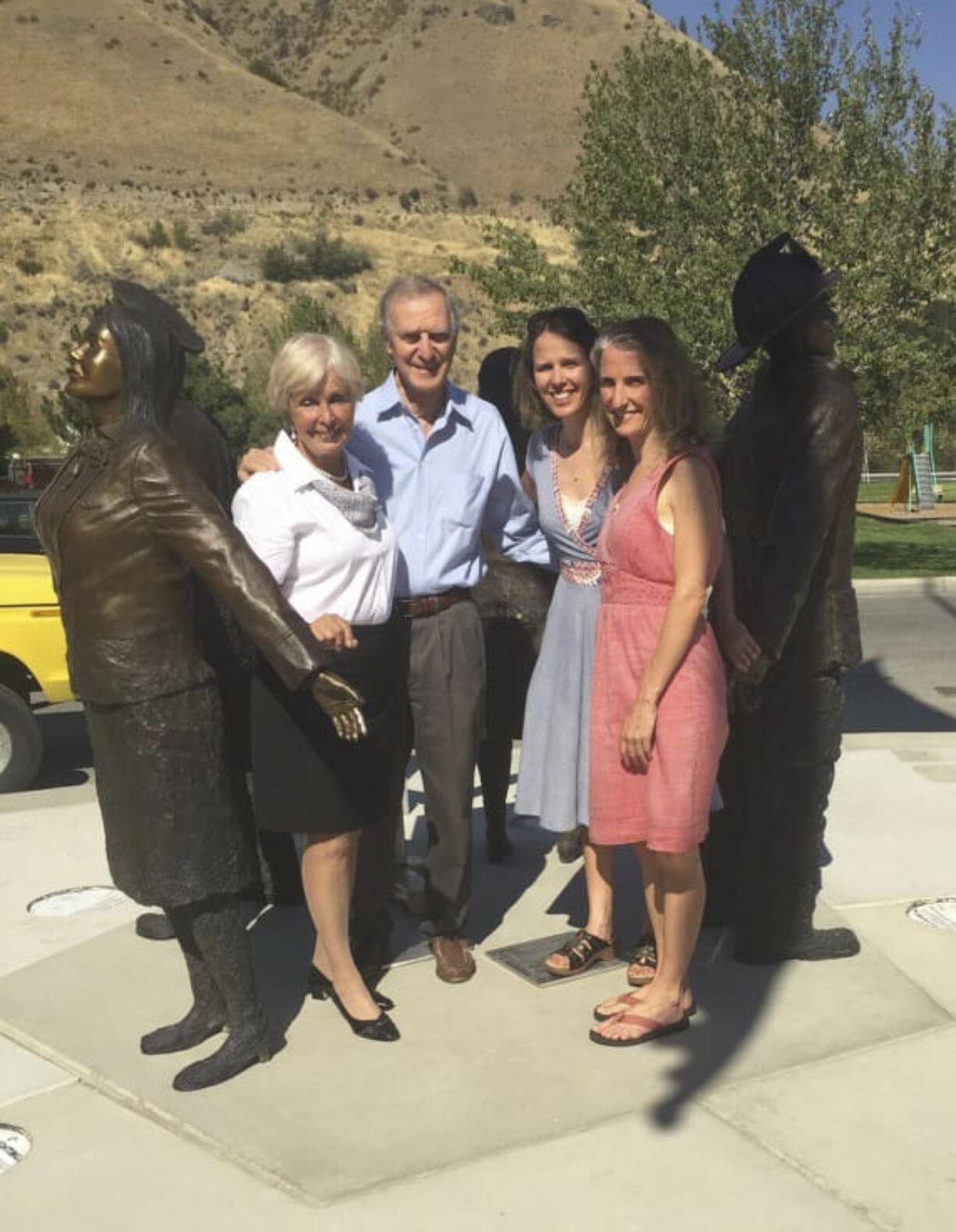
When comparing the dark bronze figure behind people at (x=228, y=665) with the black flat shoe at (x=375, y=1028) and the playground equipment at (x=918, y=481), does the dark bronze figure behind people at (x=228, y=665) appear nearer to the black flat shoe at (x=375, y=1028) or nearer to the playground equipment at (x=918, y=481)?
the black flat shoe at (x=375, y=1028)

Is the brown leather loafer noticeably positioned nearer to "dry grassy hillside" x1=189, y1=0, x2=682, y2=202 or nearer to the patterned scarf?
the patterned scarf

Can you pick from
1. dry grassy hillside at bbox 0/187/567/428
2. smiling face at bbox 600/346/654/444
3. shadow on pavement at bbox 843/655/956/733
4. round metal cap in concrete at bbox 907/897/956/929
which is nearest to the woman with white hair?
smiling face at bbox 600/346/654/444

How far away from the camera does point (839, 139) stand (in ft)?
54.9

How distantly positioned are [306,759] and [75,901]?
75.5 inches

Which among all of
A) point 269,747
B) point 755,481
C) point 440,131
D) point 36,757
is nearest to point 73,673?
point 269,747

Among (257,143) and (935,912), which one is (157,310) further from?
(257,143)

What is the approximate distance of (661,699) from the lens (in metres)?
3.70

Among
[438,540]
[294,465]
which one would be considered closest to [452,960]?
[438,540]

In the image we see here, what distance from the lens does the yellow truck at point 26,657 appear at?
285 inches

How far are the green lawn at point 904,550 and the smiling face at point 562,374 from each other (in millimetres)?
12460

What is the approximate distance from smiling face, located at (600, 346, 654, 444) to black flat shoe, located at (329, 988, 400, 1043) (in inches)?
66.5

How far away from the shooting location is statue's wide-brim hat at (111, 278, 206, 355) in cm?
365

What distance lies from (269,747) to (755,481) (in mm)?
1591

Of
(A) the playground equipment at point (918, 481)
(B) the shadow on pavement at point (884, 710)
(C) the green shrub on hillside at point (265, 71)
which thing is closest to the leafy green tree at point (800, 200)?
(B) the shadow on pavement at point (884, 710)
